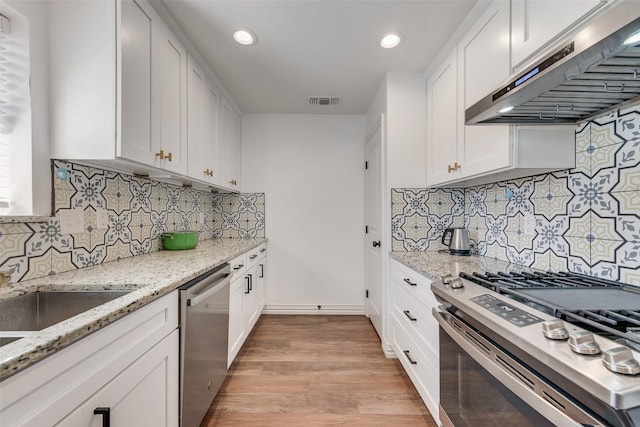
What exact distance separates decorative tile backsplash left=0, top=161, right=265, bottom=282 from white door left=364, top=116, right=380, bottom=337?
1.81m

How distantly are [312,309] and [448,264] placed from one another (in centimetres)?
193

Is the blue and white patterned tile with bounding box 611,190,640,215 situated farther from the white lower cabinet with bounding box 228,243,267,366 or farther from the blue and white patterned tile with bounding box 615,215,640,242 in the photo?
the white lower cabinet with bounding box 228,243,267,366

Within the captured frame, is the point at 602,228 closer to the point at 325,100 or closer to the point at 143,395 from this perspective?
the point at 143,395

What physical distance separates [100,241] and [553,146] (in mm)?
2388

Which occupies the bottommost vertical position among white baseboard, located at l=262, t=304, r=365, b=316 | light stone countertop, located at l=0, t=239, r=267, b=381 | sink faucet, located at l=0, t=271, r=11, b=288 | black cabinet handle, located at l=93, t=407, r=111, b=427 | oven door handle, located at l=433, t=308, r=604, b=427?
white baseboard, located at l=262, t=304, r=365, b=316

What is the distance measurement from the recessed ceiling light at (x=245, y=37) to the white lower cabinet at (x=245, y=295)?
153 centimetres

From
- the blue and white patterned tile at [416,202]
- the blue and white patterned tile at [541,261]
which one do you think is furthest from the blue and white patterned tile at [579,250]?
the blue and white patterned tile at [416,202]

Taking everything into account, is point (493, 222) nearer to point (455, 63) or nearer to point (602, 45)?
point (455, 63)

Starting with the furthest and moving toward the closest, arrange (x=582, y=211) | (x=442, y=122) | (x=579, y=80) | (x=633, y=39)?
(x=442, y=122) → (x=582, y=211) → (x=579, y=80) → (x=633, y=39)

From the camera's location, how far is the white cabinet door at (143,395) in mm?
746

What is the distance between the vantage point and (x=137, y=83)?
1.32 meters

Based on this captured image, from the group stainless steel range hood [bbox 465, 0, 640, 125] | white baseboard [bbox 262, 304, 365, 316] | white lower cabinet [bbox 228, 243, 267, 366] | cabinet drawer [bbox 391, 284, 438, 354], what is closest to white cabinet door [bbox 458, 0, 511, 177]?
stainless steel range hood [bbox 465, 0, 640, 125]

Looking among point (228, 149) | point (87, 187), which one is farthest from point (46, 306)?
point (228, 149)

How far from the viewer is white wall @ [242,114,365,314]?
3168mm
